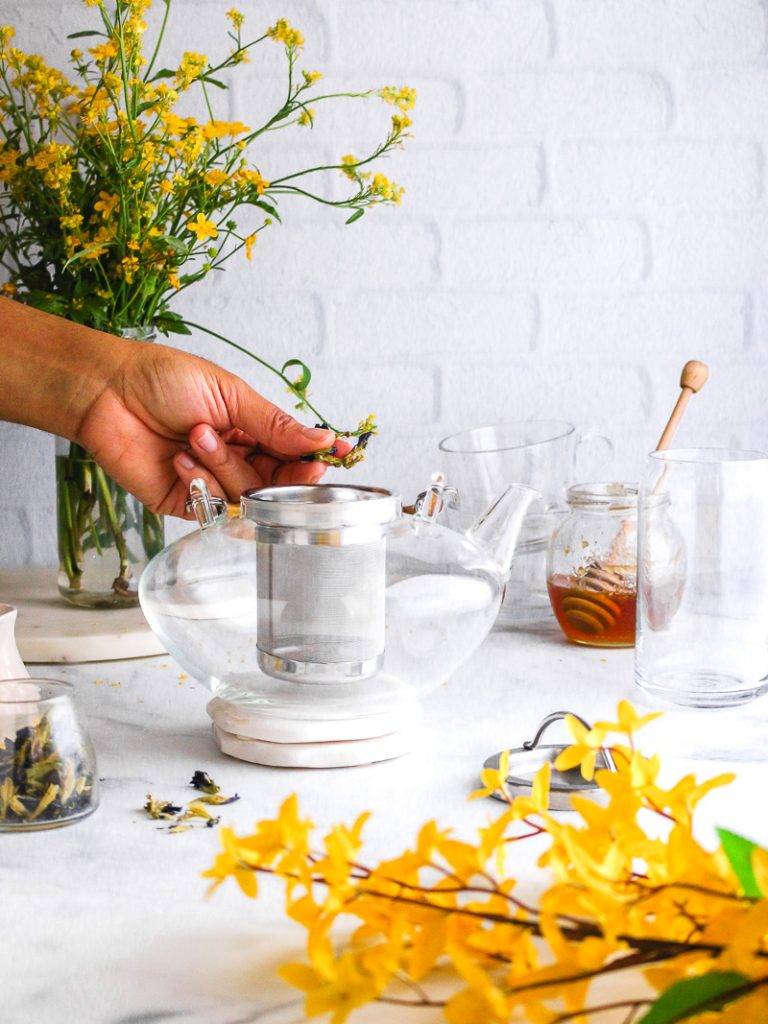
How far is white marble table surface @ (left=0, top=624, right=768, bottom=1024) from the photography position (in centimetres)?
48

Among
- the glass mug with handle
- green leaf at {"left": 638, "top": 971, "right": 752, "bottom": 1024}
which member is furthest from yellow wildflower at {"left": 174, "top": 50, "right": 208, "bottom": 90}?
green leaf at {"left": 638, "top": 971, "right": 752, "bottom": 1024}

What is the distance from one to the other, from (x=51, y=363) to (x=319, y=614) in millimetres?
412

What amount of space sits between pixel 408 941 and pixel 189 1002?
9 centimetres

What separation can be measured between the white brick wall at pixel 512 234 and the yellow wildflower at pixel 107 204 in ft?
0.89

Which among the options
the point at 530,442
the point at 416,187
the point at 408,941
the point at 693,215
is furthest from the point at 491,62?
the point at 408,941

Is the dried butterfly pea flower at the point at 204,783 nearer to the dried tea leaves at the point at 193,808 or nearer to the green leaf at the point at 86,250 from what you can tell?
the dried tea leaves at the point at 193,808

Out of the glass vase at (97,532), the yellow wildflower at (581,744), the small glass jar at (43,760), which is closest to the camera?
the yellow wildflower at (581,744)

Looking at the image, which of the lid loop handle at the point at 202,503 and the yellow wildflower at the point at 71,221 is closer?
the lid loop handle at the point at 202,503

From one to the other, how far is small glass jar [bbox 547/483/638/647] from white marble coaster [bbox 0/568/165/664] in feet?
1.21

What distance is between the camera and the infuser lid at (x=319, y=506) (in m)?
0.73

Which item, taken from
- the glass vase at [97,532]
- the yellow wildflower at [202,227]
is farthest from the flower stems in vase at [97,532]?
the yellow wildflower at [202,227]

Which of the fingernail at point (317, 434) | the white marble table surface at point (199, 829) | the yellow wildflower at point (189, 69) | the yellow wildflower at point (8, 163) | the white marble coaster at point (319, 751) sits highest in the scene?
the yellow wildflower at point (189, 69)

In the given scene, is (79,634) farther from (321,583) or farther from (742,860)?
(742,860)

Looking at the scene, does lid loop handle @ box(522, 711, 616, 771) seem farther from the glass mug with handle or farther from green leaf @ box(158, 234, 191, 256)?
green leaf @ box(158, 234, 191, 256)
